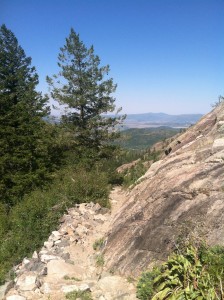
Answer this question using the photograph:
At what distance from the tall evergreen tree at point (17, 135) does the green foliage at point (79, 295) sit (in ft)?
37.7

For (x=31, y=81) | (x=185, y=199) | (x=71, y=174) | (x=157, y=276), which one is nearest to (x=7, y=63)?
(x=31, y=81)

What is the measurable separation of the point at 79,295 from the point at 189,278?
2577 mm

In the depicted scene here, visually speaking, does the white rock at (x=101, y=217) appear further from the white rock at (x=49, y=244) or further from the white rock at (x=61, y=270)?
the white rock at (x=61, y=270)

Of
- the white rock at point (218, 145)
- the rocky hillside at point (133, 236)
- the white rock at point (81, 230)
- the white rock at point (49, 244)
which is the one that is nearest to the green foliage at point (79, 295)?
the rocky hillside at point (133, 236)

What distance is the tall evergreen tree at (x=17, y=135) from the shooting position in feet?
57.2

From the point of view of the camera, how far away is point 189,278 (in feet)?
17.3

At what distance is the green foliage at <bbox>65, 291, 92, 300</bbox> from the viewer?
6113 mm

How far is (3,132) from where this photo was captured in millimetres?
18125

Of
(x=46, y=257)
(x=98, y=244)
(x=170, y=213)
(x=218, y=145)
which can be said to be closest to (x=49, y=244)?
(x=46, y=257)

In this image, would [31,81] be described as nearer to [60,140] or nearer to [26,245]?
[60,140]

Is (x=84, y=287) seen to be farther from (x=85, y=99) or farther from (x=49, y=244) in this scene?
(x=85, y=99)

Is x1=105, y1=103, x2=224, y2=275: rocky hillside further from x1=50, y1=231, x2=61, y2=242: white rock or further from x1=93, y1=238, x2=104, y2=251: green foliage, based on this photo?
x1=50, y1=231, x2=61, y2=242: white rock

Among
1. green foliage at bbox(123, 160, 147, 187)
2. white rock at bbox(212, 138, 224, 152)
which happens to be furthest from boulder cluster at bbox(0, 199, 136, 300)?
green foliage at bbox(123, 160, 147, 187)

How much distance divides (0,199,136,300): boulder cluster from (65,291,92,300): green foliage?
0.07 metres
